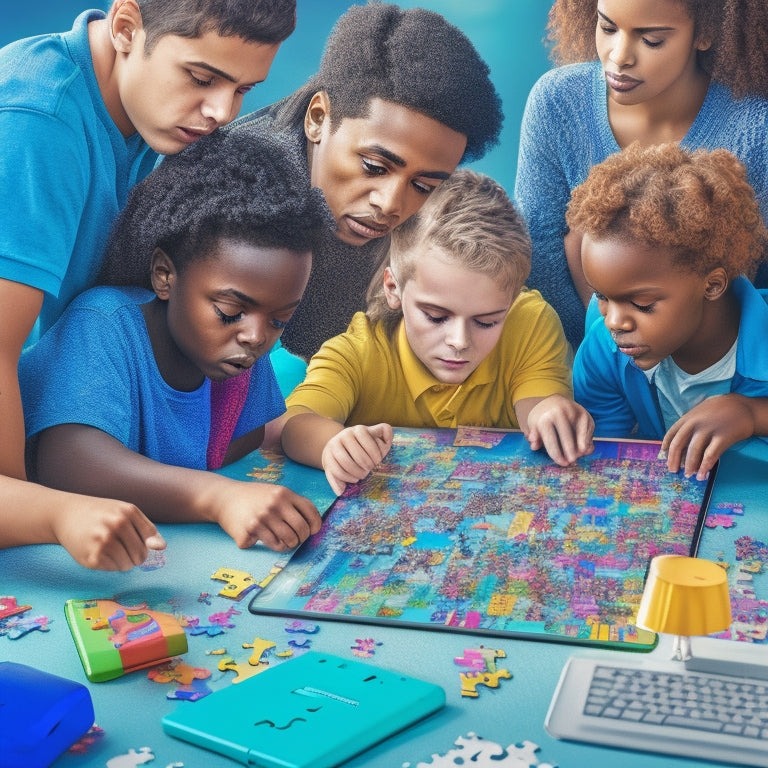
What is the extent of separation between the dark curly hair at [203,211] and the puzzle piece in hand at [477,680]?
23.9 inches

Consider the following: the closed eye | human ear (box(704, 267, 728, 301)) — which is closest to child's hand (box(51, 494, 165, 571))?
the closed eye

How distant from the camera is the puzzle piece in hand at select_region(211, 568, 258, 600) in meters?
0.94

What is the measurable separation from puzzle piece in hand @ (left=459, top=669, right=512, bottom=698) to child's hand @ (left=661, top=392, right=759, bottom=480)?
497 mm

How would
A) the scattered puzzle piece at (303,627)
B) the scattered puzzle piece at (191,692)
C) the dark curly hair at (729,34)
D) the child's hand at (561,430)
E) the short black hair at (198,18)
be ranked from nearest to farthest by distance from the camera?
the scattered puzzle piece at (191,692)
the scattered puzzle piece at (303,627)
the short black hair at (198,18)
the child's hand at (561,430)
the dark curly hair at (729,34)

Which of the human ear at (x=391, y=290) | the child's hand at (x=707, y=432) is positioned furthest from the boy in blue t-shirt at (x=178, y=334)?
the child's hand at (x=707, y=432)

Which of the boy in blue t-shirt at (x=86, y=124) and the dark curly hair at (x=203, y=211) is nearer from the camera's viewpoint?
the boy in blue t-shirt at (x=86, y=124)

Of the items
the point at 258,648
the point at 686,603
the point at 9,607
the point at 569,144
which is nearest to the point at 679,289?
the point at 569,144

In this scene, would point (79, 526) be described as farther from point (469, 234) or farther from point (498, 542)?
point (469, 234)

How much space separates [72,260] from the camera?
1200 millimetres

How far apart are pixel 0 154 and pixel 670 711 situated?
83cm

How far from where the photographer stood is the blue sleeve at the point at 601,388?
1459mm

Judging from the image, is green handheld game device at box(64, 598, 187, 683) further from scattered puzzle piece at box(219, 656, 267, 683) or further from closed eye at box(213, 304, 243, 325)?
closed eye at box(213, 304, 243, 325)

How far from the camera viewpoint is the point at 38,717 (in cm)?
67

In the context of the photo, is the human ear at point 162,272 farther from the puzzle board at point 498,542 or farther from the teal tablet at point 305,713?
the teal tablet at point 305,713
